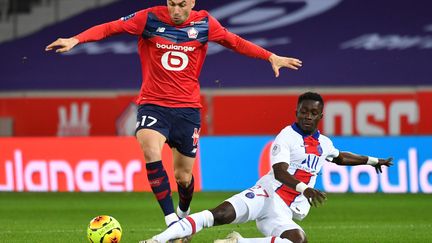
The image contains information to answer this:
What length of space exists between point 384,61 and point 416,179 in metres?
8.05

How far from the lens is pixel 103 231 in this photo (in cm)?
796

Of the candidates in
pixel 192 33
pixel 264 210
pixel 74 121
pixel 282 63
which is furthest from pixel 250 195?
pixel 74 121

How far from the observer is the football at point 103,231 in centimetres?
794

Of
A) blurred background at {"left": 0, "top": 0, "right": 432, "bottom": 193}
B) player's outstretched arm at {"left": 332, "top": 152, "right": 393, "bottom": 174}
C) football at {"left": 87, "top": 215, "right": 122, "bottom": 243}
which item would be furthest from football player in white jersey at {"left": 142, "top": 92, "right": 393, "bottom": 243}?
blurred background at {"left": 0, "top": 0, "right": 432, "bottom": 193}

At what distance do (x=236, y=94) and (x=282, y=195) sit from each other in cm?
1320

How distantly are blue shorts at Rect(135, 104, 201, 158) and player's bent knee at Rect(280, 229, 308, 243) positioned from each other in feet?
5.22

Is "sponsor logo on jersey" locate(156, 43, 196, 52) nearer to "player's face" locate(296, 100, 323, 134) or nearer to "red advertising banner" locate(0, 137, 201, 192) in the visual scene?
"player's face" locate(296, 100, 323, 134)

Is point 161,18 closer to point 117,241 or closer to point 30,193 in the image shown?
point 117,241

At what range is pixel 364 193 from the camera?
616 inches

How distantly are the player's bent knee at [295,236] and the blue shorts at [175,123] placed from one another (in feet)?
5.22

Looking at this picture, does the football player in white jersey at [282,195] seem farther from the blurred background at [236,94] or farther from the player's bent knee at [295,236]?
the blurred background at [236,94]

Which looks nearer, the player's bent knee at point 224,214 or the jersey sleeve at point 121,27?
the player's bent knee at point 224,214

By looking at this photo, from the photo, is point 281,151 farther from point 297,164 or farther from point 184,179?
point 184,179

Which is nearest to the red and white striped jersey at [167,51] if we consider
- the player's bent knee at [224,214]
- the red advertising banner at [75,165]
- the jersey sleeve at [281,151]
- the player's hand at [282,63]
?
the player's hand at [282,63]
